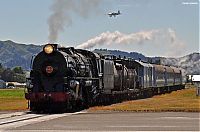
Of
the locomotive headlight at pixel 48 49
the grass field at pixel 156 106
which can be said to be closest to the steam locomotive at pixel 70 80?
the locomotive headlight at pixel 48 49

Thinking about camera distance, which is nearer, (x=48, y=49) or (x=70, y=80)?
(x=70, y=80)

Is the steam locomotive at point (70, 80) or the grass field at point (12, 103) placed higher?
the steam locomotive at point (70, 80)

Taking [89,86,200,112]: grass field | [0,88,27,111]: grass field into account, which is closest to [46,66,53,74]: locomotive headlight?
[89,86,200,112]: grass field

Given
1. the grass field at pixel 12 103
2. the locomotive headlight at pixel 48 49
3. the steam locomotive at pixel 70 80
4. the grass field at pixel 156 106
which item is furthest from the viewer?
the grass field at pixel 12 103

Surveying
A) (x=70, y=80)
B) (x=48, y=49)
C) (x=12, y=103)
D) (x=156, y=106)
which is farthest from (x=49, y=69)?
(x=12, y=103)

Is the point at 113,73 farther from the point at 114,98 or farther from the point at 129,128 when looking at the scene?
the point at 129,128

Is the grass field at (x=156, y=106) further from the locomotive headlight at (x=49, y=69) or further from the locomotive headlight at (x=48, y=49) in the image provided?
the locomotive headlight at (x=48, y=49)

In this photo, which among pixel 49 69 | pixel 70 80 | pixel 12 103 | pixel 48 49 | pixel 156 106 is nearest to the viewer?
pixel 70 80

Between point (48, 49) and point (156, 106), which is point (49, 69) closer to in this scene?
point (48, 49)

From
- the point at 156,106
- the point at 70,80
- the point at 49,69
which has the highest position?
the point at 49,69

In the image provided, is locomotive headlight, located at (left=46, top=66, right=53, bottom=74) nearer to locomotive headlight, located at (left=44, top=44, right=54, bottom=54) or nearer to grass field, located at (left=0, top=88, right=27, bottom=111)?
locomotive headlight, located at (left=44, top=44, right=54, bottom=54)

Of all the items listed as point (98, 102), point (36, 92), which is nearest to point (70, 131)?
point (36, 92)

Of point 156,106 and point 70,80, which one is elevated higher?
point 70,80

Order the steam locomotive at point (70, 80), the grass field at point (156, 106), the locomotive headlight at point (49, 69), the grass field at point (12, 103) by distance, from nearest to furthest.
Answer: the steam locomotive at point (70, 80)
the locomotive headlight at point (49, 69)
the grass field at point (156, 106)
the grass field at point (12, 103)
